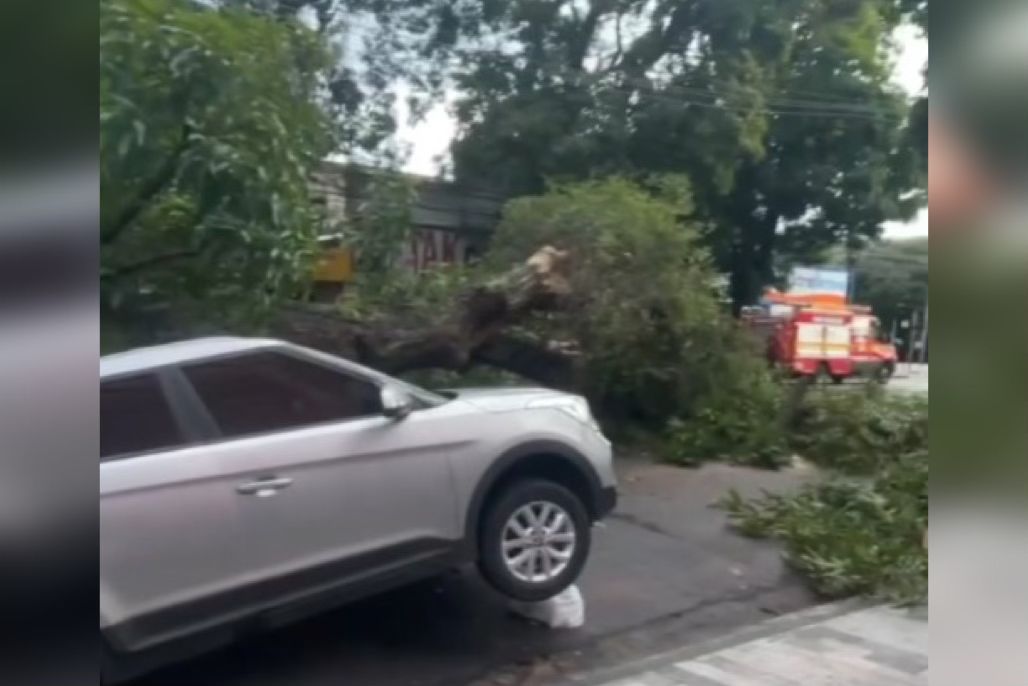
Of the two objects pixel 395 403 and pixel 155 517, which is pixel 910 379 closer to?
pixel 395 403

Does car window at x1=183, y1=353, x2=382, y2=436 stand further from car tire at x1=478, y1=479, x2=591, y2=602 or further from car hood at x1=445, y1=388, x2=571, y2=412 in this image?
car tire at x1=478, y1=479, x2=591, y2=602

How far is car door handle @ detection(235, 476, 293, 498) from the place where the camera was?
235 cm

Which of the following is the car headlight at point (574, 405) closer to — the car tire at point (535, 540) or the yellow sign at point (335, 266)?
the car tire at point (535, 540)

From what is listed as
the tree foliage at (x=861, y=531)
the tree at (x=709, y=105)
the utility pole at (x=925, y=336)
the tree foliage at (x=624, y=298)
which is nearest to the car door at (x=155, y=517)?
the tree foliage at (x=624, y=298)

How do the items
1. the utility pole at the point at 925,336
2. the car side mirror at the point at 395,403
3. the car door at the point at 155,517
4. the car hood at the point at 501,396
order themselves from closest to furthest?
1. the car door at the point at 155,517
2. the car side mirror at the point at 395,403
3. the car hood at the point at 501,396
4. the utility pole at the point at 925,336

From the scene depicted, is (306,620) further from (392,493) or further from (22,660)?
(22,660)

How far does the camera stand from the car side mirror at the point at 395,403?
98.7 inches

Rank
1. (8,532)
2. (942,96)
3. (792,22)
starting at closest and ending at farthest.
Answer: (8,532)
(942,96)
(792,22)

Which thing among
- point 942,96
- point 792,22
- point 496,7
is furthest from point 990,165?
point 496,7

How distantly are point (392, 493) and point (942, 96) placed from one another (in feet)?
5.51

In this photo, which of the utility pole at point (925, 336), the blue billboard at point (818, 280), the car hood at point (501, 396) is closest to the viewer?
the car hood at point (501, 396)

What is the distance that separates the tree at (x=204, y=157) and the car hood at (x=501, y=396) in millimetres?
492

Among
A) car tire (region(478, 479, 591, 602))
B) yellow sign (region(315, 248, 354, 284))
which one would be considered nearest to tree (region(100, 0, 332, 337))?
yellow sign (region(315, 248, 354, 284))

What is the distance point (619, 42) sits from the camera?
2.72 m
